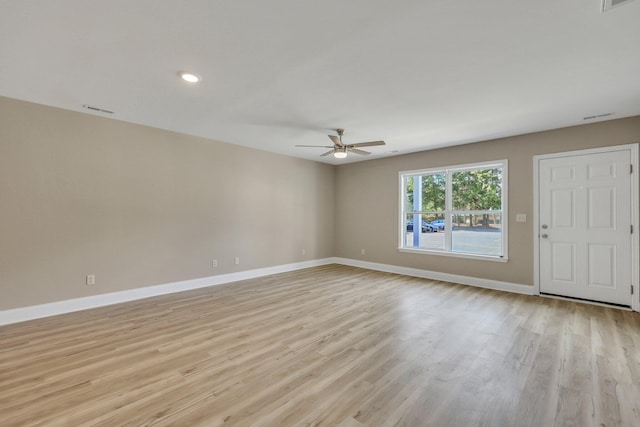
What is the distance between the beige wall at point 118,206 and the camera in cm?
335

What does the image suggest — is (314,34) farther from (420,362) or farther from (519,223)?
(519,223)

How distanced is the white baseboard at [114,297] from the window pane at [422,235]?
125 inches

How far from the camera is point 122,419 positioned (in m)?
1.72

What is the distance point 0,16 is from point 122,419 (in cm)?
287

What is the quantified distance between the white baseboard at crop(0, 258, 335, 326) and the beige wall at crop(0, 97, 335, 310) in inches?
3.2

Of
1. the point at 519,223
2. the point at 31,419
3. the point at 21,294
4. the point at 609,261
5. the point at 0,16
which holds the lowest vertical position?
the point at 31,419

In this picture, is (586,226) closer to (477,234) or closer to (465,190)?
(477,234)

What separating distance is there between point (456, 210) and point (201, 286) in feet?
16.8

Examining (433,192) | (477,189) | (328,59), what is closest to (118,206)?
(328,59)

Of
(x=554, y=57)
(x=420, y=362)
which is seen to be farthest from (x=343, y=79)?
(x=420, y=362)

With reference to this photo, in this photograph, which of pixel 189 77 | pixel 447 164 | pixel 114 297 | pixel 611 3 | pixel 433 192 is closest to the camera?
pixel 611 3

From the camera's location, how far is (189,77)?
9.02 feet

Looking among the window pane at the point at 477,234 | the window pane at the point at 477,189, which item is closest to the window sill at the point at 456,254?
→ the window pane at the point at 477,234

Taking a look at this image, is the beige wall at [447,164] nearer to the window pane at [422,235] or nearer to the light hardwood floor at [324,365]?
the window pane at [422,235]
